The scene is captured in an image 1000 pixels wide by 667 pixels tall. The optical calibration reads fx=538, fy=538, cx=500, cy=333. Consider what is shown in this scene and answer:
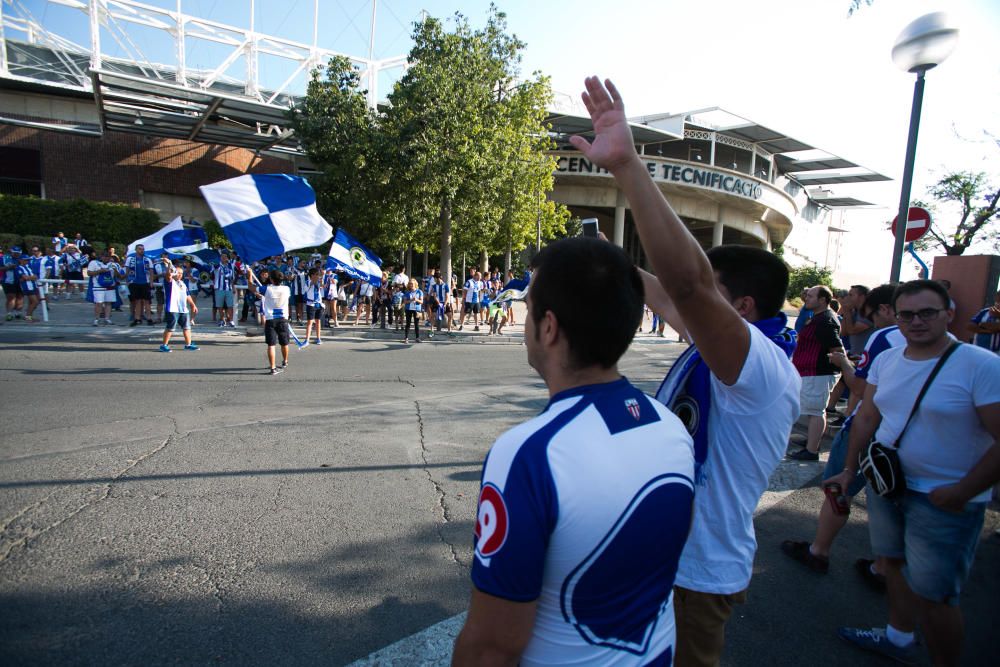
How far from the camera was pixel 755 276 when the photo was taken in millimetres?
1870

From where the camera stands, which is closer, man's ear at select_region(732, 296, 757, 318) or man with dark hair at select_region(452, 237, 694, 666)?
man with dark hair at select_region(452, 237, 694, 666)

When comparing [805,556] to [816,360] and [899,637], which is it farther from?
[816,360]

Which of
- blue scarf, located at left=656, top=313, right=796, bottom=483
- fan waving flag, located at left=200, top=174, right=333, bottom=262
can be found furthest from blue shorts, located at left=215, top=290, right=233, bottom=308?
blue scarf, located at left=656, top=313, right=796, bottom=483

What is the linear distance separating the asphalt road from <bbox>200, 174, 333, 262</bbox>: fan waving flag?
175 inches

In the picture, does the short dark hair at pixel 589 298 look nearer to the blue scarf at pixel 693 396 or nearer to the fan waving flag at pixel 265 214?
the blue scarf at pixel 693 396

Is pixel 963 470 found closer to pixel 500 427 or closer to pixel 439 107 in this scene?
pixel 500 427

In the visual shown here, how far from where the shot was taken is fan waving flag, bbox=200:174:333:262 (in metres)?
10.8

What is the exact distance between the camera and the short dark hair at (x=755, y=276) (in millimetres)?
1867

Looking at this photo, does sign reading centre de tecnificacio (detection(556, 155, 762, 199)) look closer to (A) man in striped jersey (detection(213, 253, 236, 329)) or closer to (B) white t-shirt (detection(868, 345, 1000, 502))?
(A) man in striped jersey (detection(213, 253, 236, 329))

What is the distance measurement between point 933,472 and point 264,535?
3.80 m

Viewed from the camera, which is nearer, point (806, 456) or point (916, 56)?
point (806, 456)

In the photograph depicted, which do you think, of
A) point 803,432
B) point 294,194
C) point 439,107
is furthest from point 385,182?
point 803,432

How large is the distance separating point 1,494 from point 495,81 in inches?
780

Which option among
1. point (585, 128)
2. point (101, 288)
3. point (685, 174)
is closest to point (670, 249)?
point (101, 288)
